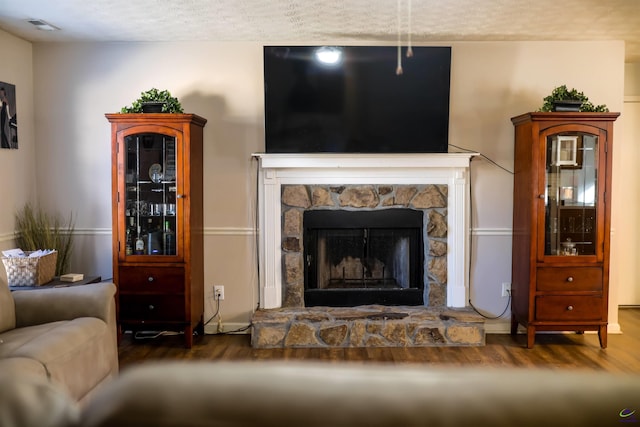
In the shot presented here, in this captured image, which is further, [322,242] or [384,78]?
[322,242]

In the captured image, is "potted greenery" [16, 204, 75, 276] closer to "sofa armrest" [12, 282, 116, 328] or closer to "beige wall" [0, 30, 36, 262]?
"beige wall" [0, 30, 36, 262]

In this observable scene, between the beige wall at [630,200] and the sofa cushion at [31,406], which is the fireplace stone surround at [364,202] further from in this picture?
the sofa cushion at [31,406]

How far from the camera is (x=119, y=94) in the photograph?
14.6 ft

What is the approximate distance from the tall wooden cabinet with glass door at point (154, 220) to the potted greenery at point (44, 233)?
0.62 m

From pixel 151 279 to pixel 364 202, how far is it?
5.71ft

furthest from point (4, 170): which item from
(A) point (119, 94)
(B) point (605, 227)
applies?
(B) point (605, 227)

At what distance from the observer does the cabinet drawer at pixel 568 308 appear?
13.4 feet

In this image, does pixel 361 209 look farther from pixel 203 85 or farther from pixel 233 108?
pixel 203 85

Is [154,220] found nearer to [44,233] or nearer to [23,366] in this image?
[44,233]

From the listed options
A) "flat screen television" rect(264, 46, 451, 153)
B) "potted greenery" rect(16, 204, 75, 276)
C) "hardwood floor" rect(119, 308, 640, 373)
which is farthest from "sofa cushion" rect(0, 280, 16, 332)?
"flat screen television" rect(264, 46, 451, 153)

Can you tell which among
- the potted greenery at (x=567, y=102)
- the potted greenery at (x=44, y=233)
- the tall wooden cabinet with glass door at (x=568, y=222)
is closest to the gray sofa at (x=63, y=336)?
the potted greenery at (x=44, y=233)

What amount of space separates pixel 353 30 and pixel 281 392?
3689mm

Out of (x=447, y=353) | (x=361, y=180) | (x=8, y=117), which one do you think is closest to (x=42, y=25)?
(x=8, y=117)

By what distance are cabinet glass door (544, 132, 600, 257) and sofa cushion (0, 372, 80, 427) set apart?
389 cm
